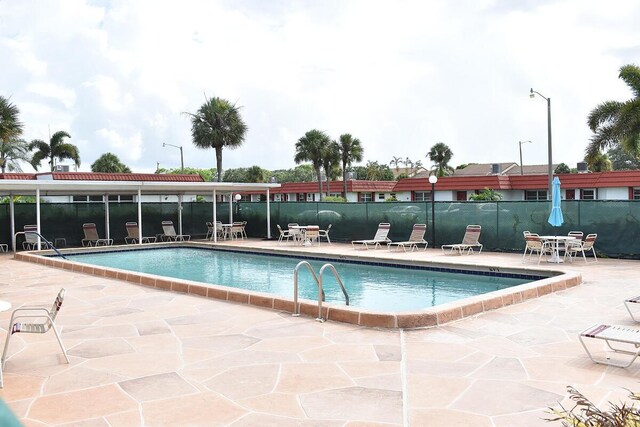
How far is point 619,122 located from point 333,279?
16619 mm

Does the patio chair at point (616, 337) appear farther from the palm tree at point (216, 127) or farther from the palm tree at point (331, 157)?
the palm tree at point (331, 157)

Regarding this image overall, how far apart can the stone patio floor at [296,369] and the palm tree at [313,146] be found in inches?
1490

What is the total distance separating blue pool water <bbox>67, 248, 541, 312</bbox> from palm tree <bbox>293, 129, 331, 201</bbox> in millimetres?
28162

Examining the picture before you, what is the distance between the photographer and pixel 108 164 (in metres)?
56.7

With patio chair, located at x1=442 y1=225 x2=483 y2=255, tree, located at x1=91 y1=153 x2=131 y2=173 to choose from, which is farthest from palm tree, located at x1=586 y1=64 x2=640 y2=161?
tree, located at x1=91 y1=153 x2=131 y2=173

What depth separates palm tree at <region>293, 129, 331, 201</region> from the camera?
45.5 meters

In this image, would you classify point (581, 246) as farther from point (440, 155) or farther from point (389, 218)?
point (440, 155)

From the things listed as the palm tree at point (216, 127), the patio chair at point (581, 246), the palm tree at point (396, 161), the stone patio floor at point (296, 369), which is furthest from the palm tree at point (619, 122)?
the palm tree at point (396, 161)

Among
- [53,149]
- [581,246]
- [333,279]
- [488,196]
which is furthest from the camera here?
[53,149]

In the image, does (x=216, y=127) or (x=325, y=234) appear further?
(x=216, y=127)

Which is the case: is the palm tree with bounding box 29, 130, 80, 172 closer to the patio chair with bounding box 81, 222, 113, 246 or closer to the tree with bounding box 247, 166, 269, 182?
the tree with bounding box 247, 166, 269, 182

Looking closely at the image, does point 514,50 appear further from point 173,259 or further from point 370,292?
point 173,259

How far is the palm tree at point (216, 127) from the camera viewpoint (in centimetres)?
3731

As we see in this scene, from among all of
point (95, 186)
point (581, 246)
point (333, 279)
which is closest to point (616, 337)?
point (333, 279)
